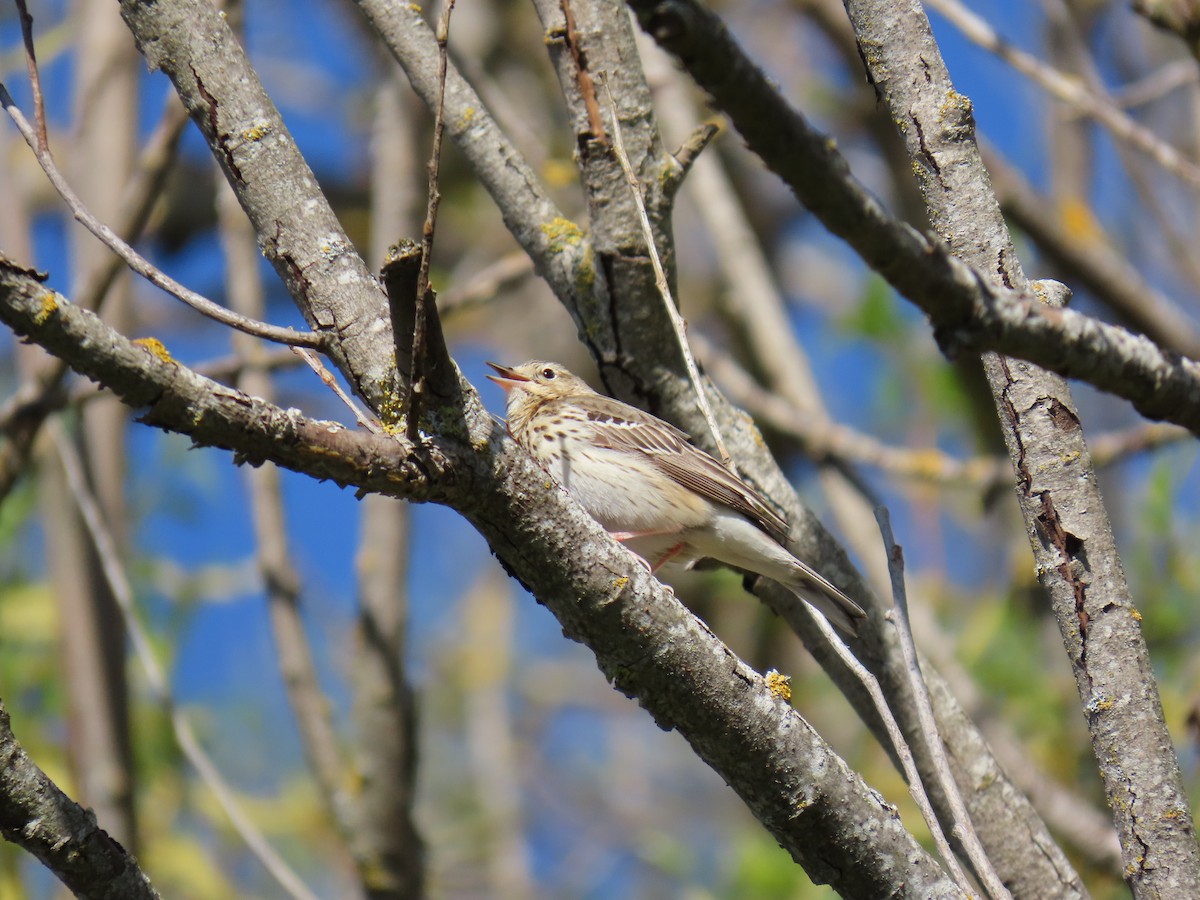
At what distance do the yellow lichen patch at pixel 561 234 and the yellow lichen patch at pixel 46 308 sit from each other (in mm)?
2042

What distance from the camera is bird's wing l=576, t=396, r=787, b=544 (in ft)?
15.6

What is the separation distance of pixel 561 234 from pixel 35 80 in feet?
4.98

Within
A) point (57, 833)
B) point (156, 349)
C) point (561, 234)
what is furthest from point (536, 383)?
point (156, 349)

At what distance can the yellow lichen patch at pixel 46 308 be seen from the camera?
195cm

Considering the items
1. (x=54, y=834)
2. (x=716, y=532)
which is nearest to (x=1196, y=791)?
(x=716, y=532)

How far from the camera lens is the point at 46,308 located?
1954 millimetres

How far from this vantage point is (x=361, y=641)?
6223 millimetres

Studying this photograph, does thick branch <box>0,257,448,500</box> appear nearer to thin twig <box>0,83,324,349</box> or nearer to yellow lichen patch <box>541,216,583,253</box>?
thin twig <box>0,83,324,349</box>

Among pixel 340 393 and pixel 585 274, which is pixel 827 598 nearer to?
pixel 585 274

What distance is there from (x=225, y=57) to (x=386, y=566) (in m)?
3.93

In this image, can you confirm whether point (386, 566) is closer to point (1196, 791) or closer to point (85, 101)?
point (85, 101)

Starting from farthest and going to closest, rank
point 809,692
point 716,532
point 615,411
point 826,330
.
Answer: point 826,330
point 809,692
point 615,411
point 716,532

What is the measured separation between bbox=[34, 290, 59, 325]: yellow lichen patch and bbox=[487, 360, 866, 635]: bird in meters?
2.76

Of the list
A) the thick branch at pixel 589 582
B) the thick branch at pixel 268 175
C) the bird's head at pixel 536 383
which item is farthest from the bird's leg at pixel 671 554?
the thick branch at pixel 268 175
